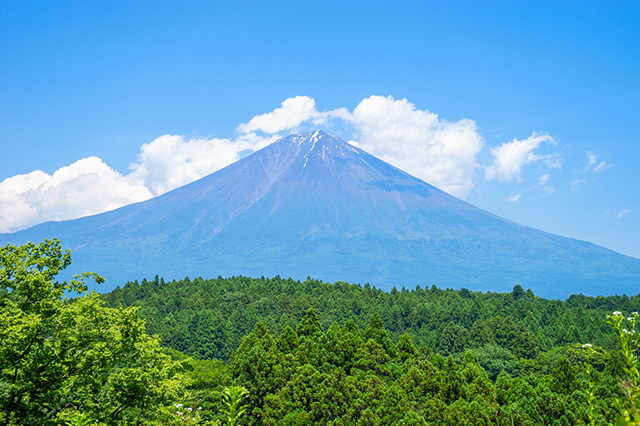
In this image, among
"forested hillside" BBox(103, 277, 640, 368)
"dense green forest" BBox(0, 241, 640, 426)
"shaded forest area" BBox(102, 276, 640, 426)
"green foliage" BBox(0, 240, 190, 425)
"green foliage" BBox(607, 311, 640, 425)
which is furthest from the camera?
"forested hillside" BBox(103, 277, 640, 368)

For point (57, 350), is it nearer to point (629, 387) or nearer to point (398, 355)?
point (629, 387)

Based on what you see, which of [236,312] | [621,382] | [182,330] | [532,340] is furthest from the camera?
[236,312]

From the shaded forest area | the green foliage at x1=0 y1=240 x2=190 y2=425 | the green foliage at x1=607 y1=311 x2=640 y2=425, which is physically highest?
the green foliage at x1=607 y1=311 x2=640 y2=425

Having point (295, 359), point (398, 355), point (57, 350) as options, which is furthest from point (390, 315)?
point (57, 350)

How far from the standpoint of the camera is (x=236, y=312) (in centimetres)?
5478

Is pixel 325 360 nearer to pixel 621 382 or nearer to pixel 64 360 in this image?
pixel 64 360

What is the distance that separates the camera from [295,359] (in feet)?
94.3

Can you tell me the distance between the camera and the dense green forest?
11.0 metres

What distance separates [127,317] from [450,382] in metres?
17.9

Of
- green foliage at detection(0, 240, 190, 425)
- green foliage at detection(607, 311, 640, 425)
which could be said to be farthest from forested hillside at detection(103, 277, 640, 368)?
green foliage at detection(607, 311, 640, 425)

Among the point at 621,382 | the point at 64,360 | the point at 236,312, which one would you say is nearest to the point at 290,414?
the point at 64,360

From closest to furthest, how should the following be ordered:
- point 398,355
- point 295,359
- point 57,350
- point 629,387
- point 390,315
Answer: point 629,387
point 57,350
point 295,359
point 398,355
point 390,315

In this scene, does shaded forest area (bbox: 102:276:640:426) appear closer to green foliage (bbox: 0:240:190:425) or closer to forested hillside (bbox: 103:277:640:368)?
forested hillside (bbox: 103:277:640:368)


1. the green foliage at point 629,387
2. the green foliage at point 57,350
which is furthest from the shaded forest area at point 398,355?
the green foliage at point 57,350
